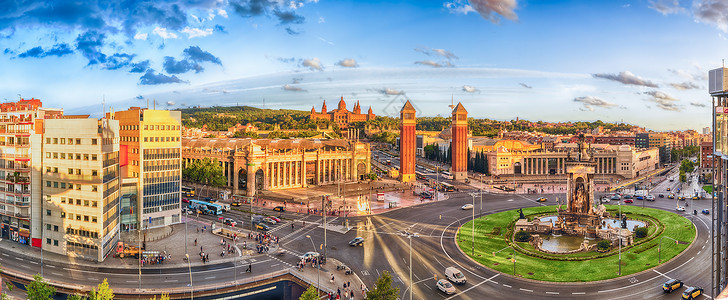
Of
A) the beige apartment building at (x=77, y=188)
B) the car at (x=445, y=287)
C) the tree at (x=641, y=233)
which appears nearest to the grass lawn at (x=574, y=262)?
the tree at (x=641, y=233)

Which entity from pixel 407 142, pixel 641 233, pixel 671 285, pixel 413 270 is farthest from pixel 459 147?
pixel 671 285

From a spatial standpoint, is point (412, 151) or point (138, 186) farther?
point (412, 151)

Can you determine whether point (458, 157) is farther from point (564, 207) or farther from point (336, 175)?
point (564, 207)

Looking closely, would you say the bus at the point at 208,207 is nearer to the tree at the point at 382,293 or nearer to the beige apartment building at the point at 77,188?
the beige apartment building at the point at 77,188

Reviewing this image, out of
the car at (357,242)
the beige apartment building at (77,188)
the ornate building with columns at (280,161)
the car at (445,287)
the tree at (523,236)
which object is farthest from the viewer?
the ornate building with columns at (280,161)

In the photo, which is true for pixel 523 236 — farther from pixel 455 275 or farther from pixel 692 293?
pixel 692 293

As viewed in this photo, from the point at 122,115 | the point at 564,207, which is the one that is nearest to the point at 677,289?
the point at 564,207

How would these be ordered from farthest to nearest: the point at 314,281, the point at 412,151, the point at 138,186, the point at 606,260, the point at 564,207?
the point at 412,151 → the point at 564,207 → the point at 138,186 → the point at 606,260 → the point at 314,281
